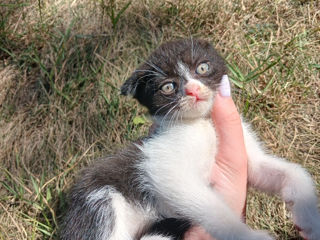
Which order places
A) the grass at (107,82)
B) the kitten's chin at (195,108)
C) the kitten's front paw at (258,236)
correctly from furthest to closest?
1. the grass at (107,82)
2. the kitten's chin at (195,108)
3. the kitten's front paw at (258,236)

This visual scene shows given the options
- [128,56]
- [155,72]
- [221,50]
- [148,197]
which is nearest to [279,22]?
[221,50]

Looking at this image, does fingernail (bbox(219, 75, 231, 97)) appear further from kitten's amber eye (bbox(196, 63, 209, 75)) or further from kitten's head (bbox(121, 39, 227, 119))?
kitten's amber eye (bbox(196, 63, 209, 75))

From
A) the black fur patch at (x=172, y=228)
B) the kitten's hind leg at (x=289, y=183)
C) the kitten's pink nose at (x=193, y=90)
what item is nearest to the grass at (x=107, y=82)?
the kitten's hind leg at (x=289, y=183)

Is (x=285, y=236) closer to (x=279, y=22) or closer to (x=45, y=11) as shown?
(x=279, y=22)

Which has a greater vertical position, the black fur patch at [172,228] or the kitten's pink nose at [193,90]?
the kitten's pink nose at [193,90]

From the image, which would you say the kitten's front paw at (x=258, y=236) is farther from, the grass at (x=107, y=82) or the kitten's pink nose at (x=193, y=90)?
the grass at (x=107, y=82)

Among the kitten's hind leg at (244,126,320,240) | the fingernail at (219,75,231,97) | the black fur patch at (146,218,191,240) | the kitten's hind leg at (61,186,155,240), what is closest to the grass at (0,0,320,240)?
the kitten's hind leg at (244,126,320,240)

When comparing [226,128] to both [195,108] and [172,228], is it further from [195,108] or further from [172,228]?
[172,228]
